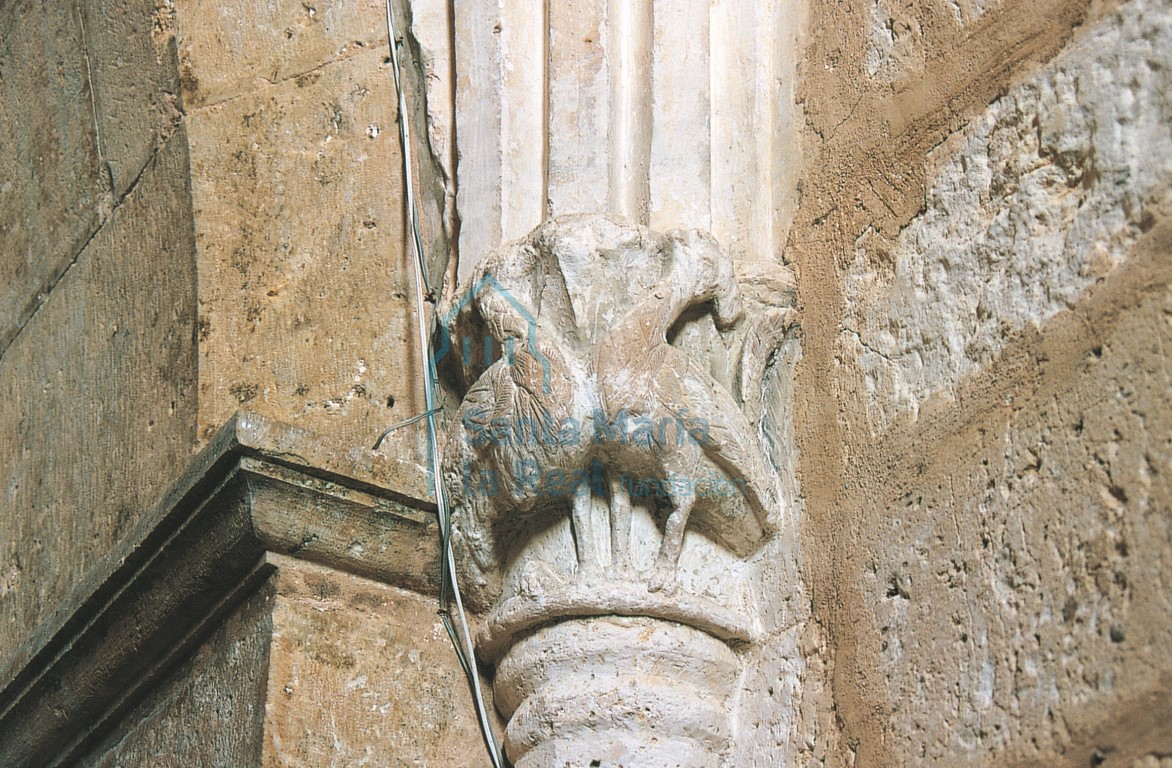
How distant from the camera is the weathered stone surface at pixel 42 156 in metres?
2.70

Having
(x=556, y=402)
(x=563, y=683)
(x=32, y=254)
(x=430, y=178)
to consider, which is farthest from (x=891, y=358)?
(x=32, y=254)

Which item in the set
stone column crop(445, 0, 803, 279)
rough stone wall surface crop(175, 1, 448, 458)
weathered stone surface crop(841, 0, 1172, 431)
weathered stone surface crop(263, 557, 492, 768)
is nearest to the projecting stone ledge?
weathered stone surface crop(263, 557, 492, 768)

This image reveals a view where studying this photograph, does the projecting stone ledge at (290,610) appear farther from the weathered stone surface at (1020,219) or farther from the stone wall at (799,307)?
the weathered stone surface at (1020,219)

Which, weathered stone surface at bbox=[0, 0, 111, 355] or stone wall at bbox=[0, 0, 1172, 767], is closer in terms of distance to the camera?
stone wall at bbox=[0, 0, 1172, 767]

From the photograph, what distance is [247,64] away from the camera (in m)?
2.38

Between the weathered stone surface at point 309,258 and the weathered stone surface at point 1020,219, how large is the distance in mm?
578

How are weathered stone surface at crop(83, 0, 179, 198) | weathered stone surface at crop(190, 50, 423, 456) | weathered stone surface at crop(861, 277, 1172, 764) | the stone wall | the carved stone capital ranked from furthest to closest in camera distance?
weathered stone surface at crop(83, 0, 179, 198) → weathered stone surface at crop(190, 50, 423, 456) → the carved stone capital → the stone wall → weathered stone surface at crop(861, 277, 1172, 764)

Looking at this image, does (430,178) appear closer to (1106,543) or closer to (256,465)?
(256,465)

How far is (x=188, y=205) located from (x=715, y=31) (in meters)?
0.73

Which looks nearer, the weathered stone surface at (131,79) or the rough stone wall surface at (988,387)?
the rough stone wall surface at (988,387)

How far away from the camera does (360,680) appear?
196 cm

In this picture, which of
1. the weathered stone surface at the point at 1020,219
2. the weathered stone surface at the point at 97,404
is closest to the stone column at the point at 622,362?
the weathered stone surface at the point at 1020,219

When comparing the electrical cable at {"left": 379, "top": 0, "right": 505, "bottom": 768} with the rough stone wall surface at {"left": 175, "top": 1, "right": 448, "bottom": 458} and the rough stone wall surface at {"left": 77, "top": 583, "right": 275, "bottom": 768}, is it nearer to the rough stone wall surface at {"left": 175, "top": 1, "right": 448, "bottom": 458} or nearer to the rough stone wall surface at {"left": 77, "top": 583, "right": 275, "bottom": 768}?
the rough stone wall surface at {"left": 175, "top": 1, "right": 448, "bottom": 458}

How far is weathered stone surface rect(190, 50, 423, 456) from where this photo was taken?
2156 mm
